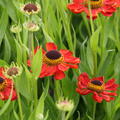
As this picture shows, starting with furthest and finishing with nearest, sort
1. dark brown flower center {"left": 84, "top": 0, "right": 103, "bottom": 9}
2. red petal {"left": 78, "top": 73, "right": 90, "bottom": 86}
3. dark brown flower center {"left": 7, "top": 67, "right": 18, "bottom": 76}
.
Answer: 1. dark brown flower center {"left": 84, "top": 0, "right": 103, "bottom": 9}
2. red petal {"left": 78, "top": 73, "right": 90, "bottom": 86}
3. dark brown flower center {"left": 7, "top": 67, "right": 18, "bottom": 76}

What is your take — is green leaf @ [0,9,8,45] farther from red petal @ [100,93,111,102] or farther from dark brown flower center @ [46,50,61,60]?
red petal @ [100,93,111,102]

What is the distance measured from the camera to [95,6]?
3.45 ft

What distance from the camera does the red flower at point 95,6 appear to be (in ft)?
3.28

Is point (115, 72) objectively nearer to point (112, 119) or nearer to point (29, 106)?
point (112, 119)

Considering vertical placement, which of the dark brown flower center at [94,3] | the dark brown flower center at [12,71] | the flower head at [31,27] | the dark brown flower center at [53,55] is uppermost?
the flower head at [31,27]

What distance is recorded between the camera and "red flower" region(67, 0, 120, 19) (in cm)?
100

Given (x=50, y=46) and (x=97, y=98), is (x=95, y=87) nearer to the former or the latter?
(x=97, y=98)

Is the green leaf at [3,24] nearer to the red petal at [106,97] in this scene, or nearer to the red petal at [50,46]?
the red petal at [50,46]

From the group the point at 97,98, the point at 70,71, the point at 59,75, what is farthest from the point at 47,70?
the point at 70,71

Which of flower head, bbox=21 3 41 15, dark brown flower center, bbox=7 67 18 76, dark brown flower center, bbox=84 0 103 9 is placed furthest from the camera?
dark brown flower center, bbox=84 0 103 9

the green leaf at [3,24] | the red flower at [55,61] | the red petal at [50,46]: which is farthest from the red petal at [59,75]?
the green leaf at [3,24]

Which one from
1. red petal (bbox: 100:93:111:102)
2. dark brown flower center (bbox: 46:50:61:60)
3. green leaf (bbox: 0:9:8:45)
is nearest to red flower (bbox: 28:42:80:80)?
dark brown flower center (bbox: 46:50:61:60)

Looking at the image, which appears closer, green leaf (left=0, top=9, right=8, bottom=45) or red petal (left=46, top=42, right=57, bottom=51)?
red petal (left=46, top=42, right=57, bottom=51)

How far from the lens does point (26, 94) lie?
83 cm
